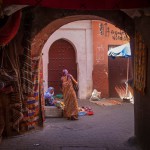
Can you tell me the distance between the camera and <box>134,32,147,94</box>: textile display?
557 centimetres

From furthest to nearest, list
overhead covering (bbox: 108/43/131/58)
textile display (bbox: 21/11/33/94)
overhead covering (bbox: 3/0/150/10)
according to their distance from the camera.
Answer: overhead covering (bbox: 108/43/131/58) → textile display (bbox: 21/11/33/94) → overhead covering (bbox: 3/0/150/10)

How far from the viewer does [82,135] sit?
771 centimetres

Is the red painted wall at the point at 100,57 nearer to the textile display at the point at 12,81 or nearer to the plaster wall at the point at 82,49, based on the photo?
the plaster wall at the point at 82,49

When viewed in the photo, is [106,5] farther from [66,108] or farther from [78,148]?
[66,108]

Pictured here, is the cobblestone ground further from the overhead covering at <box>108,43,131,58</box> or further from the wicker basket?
the overhead covering at <box>108,43,131,58</box>

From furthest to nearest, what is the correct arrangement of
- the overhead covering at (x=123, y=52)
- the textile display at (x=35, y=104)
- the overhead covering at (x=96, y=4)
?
the overhead covering at (x=123, y=52), the textile display at (x=35, y=104), the overhead covering at (x=96, y=4)

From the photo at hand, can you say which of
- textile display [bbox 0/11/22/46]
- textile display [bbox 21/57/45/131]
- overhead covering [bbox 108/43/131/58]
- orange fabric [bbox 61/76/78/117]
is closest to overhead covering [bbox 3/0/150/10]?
textile display [bbox 0/11/22/46]

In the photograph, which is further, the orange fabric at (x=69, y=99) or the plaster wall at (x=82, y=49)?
the plaster wall at (x=82, y=49)

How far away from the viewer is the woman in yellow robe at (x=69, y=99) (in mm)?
10048

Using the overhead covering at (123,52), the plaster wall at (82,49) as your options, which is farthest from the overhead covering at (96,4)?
the plaster wall at (82,49)

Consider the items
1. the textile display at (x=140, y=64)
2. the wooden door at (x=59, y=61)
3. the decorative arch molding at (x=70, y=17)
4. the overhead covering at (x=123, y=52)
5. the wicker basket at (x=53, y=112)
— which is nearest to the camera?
the textile display at (x=140, y=64)

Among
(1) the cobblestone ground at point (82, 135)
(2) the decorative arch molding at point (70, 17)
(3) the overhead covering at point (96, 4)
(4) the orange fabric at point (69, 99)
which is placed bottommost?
(1) the cobblestone ground at point (82, 135)

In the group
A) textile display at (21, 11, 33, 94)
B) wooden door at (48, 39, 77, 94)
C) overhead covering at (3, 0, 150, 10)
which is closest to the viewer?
overhead covering at (3, 0, 150, 10)

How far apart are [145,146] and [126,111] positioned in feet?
19.4
